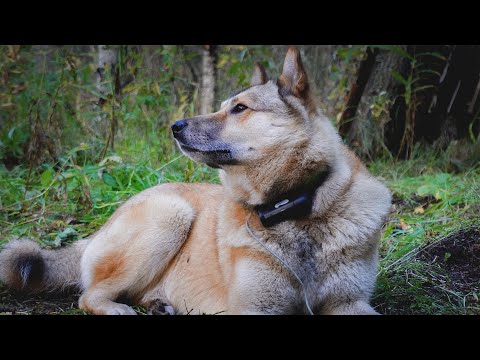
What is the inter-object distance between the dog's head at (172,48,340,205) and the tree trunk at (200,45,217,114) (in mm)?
3477

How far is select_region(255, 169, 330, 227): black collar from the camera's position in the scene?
3.25m

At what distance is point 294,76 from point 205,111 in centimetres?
358

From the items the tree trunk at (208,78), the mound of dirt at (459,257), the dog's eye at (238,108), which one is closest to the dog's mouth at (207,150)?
the dog's eye at (238,108)

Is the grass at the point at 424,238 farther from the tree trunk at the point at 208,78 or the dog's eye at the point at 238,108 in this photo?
the tree trunk at the point at 208,78

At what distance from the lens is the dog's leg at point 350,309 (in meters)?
3.19

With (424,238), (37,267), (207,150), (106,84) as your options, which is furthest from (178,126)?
(106,84)

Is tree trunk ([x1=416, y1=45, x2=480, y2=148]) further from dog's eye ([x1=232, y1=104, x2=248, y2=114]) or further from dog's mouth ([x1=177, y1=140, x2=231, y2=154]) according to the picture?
dog's mouth ([x1=177, y1=140, x2=231, y2=154])

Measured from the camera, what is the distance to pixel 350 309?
3209mm

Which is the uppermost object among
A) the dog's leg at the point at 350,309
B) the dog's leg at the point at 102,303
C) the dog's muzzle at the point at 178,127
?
A: the dog's muzzle at the point at 178,127

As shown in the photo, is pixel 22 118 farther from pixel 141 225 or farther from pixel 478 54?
pixel 478 54

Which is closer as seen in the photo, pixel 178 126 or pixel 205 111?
pixel 178 126

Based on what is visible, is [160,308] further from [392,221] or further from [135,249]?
[392,221]

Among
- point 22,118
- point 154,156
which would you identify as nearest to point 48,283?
point 154,156

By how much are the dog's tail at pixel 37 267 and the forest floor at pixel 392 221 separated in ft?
0.33
